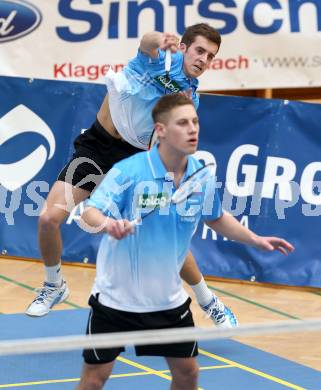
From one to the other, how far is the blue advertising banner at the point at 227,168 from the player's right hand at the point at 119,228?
5058 mm

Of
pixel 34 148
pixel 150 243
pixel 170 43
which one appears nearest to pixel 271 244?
pixel 150 243

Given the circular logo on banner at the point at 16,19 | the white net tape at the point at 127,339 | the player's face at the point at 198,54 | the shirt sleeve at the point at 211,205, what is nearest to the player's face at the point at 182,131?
the shirt sleeve at the point at 211,205

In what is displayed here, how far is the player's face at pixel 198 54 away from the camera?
6.85 m

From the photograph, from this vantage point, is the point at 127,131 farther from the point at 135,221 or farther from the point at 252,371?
the point at 135,221

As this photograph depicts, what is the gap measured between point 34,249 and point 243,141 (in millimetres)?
2487

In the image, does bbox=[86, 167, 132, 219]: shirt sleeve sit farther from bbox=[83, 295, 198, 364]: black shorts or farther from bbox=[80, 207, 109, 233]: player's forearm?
bbox=[83, 295, 198, 364]: black shorts

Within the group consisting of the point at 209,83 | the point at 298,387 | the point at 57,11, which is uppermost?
the point at 57,11

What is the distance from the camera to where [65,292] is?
311 inches

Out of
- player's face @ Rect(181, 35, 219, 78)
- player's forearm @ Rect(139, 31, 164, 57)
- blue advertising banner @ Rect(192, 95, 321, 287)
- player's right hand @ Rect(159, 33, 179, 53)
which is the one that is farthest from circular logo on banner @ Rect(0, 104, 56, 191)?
player's right hand @ Rect(159, 33, 179, 53)

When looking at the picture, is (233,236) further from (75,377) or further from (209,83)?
(209,83)

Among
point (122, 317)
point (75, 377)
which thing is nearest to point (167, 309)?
point (122, 317)

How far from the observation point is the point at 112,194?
5219mm

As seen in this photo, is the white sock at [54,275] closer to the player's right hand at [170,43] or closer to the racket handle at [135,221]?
the player's right hand at [170,43]

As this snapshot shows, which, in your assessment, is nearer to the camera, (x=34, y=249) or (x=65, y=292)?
(x=65, y=292)
